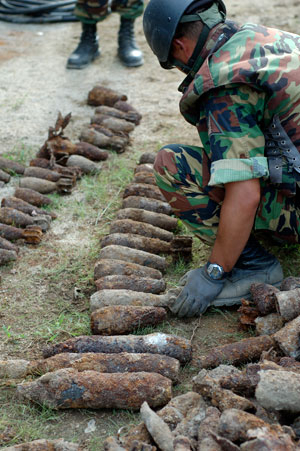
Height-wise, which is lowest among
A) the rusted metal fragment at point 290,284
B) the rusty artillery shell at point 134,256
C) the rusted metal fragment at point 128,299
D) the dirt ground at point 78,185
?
the dirt ground at point 78,185

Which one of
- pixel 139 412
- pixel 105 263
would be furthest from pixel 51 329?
pixel 139 412

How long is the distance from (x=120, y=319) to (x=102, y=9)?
5.20 m

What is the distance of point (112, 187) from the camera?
16.3 feet

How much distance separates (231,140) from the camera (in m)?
2.99

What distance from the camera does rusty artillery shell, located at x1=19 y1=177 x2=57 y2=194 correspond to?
4.81 meters

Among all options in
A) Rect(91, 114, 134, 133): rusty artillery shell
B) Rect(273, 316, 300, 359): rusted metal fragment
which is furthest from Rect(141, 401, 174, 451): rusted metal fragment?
Rect(91, 114, 134, 133): rusty artillery shell

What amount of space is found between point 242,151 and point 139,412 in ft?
4.68

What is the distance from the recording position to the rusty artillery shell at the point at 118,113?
5945 mm

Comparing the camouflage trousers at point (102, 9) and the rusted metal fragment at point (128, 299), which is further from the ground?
the camouflage trousers at point (102, 9)

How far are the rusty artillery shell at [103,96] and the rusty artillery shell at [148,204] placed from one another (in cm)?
212

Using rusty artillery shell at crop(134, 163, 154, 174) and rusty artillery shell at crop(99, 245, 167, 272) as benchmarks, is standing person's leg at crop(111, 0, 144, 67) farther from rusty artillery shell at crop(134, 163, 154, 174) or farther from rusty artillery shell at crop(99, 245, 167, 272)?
rusty artillery shell at crop(99, 245, 167, 272)

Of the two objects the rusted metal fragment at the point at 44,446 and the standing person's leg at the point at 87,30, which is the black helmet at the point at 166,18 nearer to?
the rusted metal fragment at the point at 44,446

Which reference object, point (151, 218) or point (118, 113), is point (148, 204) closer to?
point (151, 218)

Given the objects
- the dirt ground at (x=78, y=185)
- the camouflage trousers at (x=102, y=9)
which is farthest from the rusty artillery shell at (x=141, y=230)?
the camouflage trousers at (x=102, y=9)
